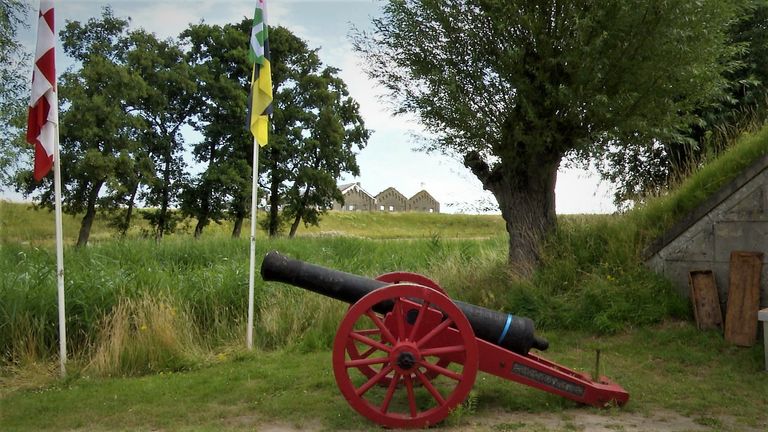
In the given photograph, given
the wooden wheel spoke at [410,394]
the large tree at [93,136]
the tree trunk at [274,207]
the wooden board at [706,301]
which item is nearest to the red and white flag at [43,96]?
the wooden wheel spoke at [410,394]

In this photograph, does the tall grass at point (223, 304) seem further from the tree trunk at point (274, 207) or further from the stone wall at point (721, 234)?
the tree trunk at point (274, 207)

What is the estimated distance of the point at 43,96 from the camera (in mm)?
7047

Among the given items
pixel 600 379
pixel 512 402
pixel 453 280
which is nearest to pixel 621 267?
pixel 453 280

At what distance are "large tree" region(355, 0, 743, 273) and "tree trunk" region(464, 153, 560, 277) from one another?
17 mm

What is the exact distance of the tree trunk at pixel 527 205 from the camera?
1038 centimetres

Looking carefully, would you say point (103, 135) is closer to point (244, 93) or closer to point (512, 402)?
point (244, 93)

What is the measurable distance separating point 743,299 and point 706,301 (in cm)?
45

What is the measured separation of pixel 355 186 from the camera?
66.8 metres

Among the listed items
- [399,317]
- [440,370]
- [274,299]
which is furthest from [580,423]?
[274,299]

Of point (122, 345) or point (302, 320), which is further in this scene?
point (302, 320)

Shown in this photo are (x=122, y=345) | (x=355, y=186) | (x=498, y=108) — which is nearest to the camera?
(x=122, y=345)

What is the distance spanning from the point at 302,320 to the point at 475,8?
5.44 m

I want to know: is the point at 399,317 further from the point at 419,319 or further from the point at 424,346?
the point at 424,346

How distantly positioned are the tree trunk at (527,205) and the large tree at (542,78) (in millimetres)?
17
